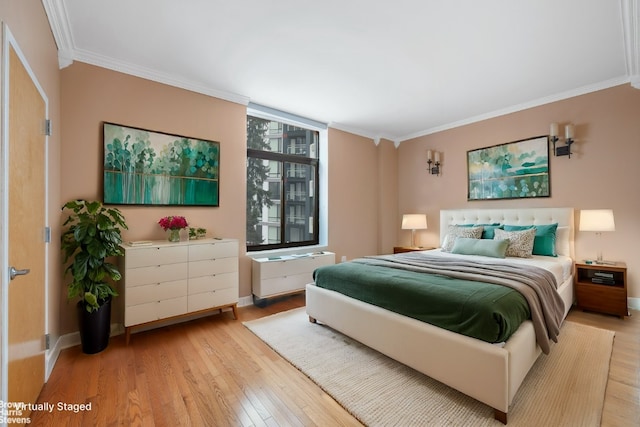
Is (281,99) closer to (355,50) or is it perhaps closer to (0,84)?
(355,50)

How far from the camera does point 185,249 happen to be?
8.87 feet

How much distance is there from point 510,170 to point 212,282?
4194 millimetres

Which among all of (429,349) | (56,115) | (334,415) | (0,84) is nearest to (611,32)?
(429,349)

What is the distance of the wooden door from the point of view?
4.32 ft

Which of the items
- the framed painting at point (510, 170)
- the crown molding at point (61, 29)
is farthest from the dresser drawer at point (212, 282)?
the framed painting at point (510, 170)

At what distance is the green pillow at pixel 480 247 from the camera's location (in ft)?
10.5

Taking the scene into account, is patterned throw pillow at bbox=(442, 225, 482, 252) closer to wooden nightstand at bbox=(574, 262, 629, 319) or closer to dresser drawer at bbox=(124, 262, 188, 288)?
wooden nightstand at bbox=(574, 262, 629, 319)

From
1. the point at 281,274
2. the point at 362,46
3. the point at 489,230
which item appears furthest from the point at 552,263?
the point at 281,274

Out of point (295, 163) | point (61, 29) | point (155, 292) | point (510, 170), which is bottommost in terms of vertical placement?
point (155, 292)

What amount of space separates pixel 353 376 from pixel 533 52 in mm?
3255

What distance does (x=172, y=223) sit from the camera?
2.78 metres

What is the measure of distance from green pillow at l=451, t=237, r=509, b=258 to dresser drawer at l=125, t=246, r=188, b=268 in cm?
326

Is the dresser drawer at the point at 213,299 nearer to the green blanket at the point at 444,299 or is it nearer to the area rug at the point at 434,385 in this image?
the area rug at the point at 434,385

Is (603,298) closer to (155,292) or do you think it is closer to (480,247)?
(480,247)
